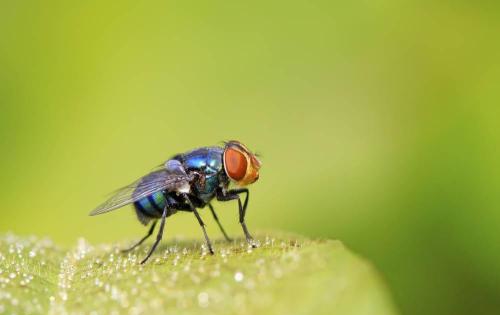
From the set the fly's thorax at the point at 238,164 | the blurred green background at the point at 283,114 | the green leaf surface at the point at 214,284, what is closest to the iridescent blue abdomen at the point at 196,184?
the fly's thorax at the point at 238,164

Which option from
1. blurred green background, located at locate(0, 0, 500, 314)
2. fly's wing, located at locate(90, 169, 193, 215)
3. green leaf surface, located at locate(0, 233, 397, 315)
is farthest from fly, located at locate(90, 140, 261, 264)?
blurred green background, located at locate(0, 0, 500, 314)

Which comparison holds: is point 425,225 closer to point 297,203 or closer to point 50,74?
point 297,203

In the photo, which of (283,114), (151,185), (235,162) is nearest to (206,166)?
(235,162)

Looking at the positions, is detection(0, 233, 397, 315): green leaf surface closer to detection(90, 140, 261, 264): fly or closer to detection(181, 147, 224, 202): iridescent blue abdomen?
detection(90, 140, 261, 264): fly

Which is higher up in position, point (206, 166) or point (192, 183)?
point (206, 166)

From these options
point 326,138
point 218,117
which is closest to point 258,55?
point 218,117

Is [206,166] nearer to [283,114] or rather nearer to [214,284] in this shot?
[214,284]
